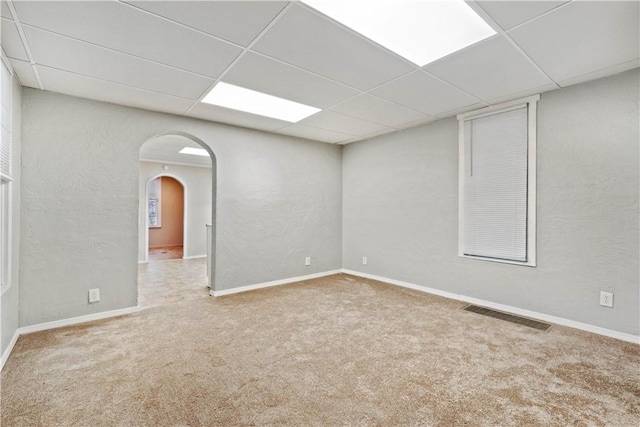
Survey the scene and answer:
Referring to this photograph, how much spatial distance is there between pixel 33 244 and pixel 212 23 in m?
2.73

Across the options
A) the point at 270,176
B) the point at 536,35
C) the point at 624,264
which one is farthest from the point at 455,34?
the point at 270,176

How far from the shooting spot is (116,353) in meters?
2.43

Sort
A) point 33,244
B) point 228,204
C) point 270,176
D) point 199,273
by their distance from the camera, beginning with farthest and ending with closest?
point 199,273 < point 270,176 < point 228,204 < point 33,244

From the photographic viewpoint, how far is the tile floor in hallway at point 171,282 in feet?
13.0

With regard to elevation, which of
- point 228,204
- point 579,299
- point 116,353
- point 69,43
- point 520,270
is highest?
point 69,43

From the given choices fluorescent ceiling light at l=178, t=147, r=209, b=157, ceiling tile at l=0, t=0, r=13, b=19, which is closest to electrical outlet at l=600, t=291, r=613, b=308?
ceiling tile at l=0, t=0, r=13, b=19

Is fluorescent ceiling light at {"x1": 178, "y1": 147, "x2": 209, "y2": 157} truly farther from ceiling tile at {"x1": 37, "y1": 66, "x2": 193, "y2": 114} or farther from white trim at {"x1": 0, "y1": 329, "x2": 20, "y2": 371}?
white trim at {"x1": 0, "y1": 329, "x2": 20, "y2": 371}

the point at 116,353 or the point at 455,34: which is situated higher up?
the point at 455,34

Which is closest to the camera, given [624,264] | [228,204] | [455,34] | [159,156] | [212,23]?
[212,23]

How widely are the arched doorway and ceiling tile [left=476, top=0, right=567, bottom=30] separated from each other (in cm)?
339

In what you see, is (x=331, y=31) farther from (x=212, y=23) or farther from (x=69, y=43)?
(x=69, y=43)

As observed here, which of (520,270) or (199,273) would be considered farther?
(199,273)

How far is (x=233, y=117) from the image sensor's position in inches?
152

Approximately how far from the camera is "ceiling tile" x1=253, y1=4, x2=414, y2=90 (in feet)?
6.38
